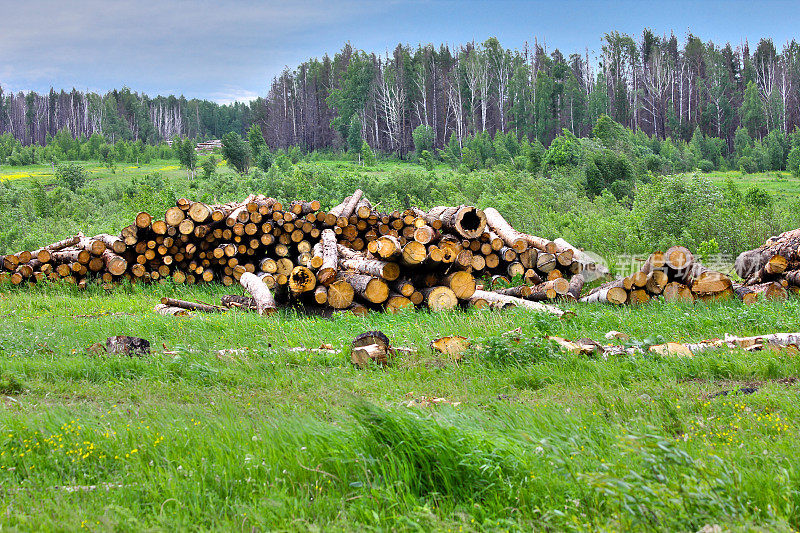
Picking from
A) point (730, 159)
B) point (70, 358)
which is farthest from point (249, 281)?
point (730, 159)

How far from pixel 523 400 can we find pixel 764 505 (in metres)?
2.13

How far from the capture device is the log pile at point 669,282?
879 cm

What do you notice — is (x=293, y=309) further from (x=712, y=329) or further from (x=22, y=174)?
(x=22, y=174)

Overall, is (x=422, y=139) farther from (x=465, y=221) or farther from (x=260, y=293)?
(x=260, y=293)

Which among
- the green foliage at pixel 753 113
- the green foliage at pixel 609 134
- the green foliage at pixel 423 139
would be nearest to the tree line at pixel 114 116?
the green foliage at pixel 423 139

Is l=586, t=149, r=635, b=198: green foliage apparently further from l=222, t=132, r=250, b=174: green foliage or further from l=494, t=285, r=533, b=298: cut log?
l=222, t=132, r=250, b=174: green foliage

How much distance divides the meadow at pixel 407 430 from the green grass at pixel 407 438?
0.02 meters

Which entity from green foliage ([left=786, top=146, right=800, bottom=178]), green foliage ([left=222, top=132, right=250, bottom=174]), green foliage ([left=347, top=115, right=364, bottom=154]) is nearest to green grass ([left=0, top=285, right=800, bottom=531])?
green foliage ([left=222, top=132, right=250, bottom=174])

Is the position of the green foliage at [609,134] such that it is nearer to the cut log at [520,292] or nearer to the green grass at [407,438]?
the cut log at [520,292]

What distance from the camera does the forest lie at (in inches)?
2719

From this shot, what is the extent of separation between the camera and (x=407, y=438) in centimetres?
346

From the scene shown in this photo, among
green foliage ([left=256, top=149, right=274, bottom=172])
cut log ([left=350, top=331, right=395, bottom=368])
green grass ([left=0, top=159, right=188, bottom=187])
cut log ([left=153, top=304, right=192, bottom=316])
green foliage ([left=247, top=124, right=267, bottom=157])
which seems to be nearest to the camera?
cut log ([left=350, top=331, right=395, bottom=368])

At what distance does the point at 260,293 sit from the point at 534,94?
68.0m

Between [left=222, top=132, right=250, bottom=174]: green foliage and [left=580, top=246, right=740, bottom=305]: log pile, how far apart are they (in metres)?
38.9
